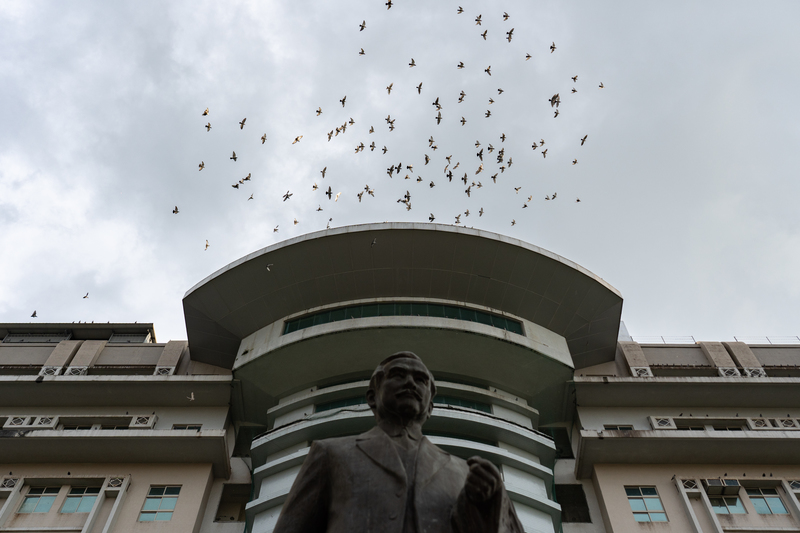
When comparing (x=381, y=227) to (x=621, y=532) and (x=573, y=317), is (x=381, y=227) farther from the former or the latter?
(x=621, y=532)

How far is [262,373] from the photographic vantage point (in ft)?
88.8

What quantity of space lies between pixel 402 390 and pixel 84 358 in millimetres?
27716

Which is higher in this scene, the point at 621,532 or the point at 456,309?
the point at 456,309

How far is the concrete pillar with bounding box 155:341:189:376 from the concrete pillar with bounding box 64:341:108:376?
2.86 m

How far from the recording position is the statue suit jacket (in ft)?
14.5

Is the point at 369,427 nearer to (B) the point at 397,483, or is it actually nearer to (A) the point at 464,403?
(A) the point at 464,403

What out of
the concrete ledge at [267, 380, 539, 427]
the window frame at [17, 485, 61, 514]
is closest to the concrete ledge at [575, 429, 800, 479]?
the concrete ledge at [267, 380, 539, 427]

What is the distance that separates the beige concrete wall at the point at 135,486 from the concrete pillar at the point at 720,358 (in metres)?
21.8

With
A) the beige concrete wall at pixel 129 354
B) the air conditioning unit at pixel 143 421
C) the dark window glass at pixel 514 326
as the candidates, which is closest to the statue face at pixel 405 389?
the dark window glass at pixel 514 326

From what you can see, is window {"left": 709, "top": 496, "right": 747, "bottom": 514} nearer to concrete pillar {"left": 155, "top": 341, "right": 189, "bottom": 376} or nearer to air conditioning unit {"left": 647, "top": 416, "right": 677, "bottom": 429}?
air conditioning unit {"left": 647, "top": 416, "right": 677, "bottom": 429}

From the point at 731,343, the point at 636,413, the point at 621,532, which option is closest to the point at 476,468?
the point at 621,532

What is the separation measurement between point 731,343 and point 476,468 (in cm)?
2929

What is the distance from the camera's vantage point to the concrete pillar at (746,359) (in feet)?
91.9

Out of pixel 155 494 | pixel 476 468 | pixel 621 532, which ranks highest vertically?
pixel 155 494
